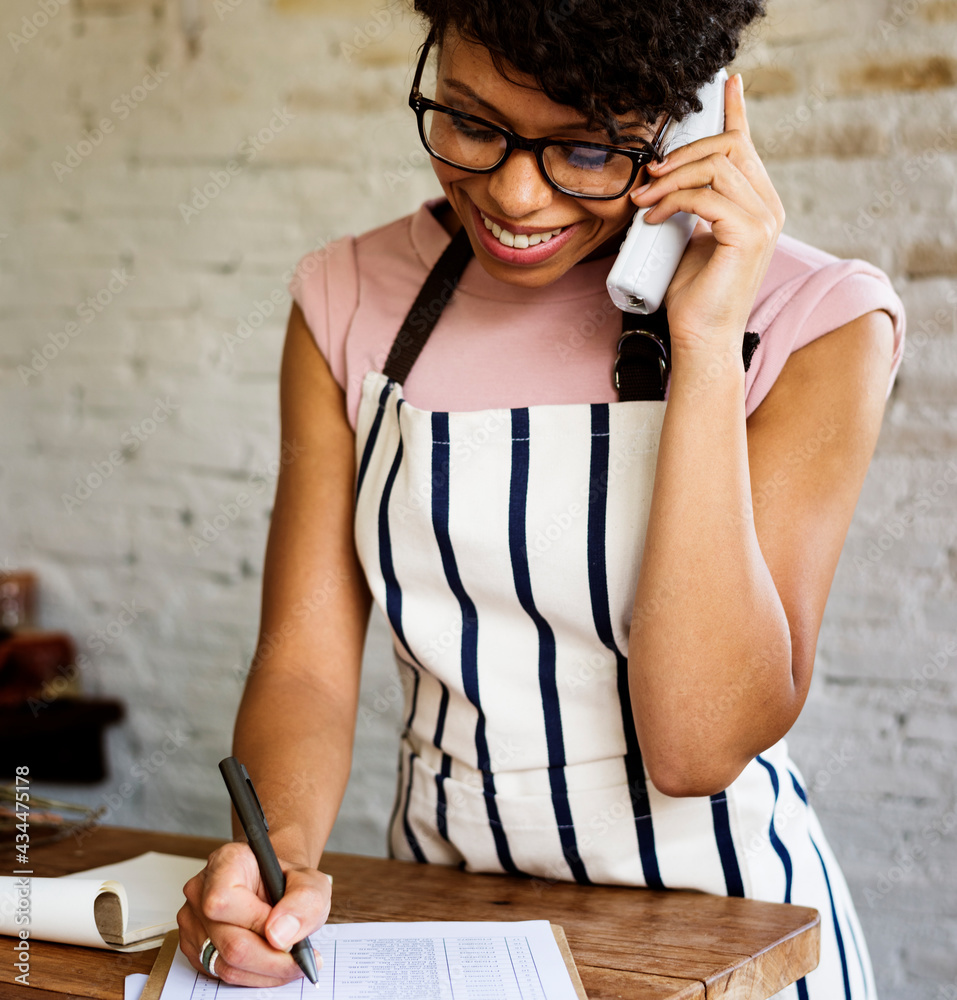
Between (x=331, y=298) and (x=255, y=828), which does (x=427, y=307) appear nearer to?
(x=331, y=298)

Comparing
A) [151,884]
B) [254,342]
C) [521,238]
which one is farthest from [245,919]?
[254,342]

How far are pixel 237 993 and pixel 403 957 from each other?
12cm

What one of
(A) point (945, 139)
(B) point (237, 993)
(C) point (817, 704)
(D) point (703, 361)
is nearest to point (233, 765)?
(B) point (237, 993)

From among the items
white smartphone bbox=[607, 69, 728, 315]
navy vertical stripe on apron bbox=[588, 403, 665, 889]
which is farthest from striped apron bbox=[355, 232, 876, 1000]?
white smartphone bbox=[607, 69, 728, 315]

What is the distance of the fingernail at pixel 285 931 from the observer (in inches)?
27.9

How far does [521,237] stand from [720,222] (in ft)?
0.56

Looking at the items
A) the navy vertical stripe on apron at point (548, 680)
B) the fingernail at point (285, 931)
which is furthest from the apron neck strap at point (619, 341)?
the fingernail at point (285, 931)

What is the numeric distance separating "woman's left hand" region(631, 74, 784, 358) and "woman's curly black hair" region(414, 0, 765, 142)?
57 mm

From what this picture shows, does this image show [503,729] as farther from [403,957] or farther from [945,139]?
[945,139]

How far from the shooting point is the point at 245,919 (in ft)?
2.36

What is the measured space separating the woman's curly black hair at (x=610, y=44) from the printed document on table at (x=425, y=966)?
0.64 m

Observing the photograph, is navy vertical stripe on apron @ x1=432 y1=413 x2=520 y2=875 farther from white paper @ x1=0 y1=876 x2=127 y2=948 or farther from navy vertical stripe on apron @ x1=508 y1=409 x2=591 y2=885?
white paper @ x1=0 y1=876 x2=127 y2=948

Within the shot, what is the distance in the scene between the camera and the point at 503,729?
38.7 inches

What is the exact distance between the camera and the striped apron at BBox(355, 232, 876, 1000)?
954mm
